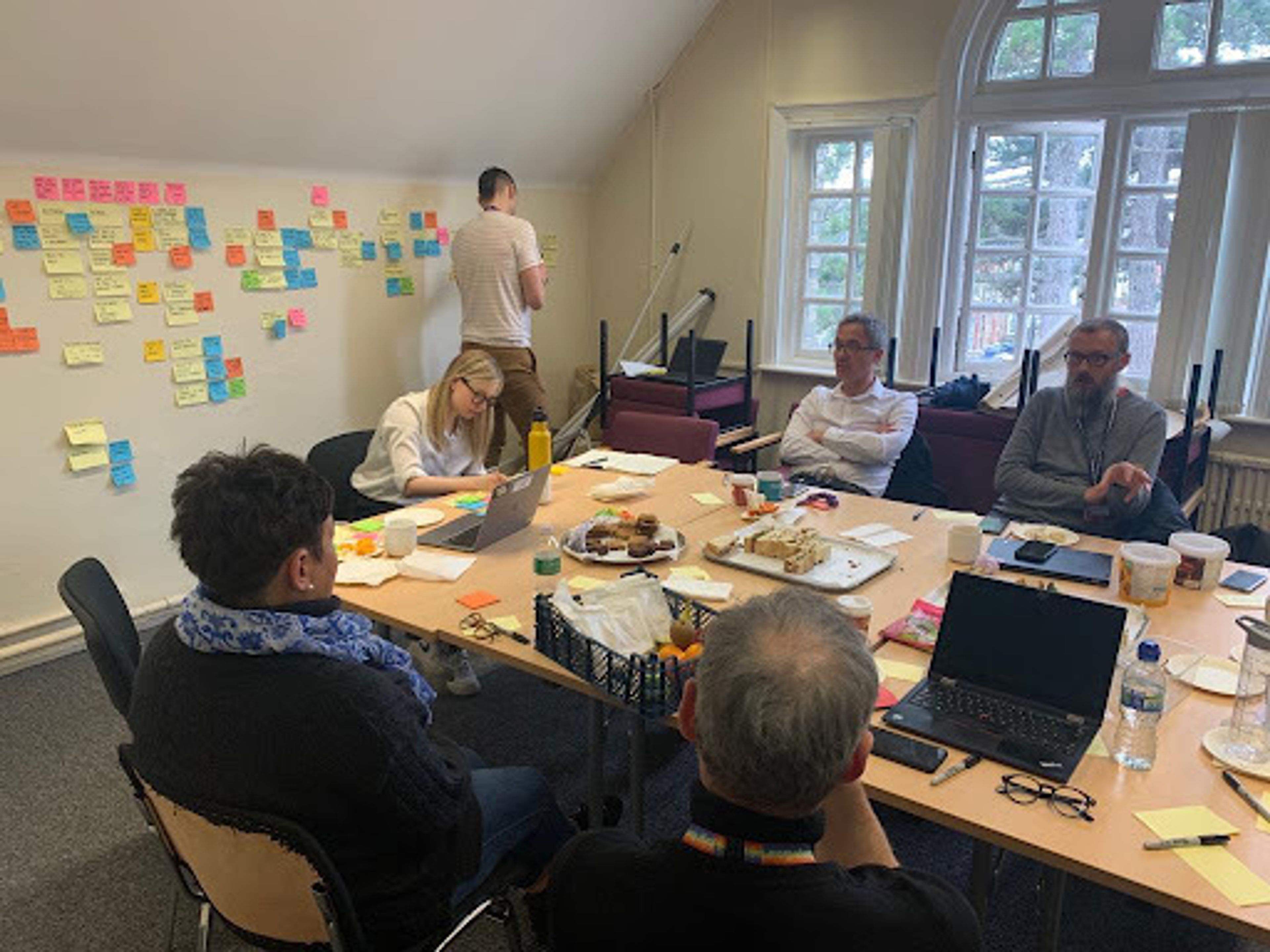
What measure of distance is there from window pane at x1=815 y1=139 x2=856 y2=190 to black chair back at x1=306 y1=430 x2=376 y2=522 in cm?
285

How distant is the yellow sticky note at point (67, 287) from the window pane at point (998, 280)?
380 cm

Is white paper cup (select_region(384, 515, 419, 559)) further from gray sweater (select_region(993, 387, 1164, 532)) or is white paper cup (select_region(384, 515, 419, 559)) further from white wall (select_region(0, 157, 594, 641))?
gray sweater (select_region(993, 387, 1164, 532))

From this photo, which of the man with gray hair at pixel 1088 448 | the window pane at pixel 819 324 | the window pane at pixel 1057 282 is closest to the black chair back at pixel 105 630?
the man with gray hair at pixel 1088 448

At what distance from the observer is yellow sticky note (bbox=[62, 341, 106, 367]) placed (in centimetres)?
335

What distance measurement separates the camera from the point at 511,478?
2494mm

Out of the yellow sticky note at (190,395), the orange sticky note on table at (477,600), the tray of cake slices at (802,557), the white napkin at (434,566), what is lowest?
the orange sticky note on table at (477,600)

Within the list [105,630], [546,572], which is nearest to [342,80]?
[546,572]

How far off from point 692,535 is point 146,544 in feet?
7.76

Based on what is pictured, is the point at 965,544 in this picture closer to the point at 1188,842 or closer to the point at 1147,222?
the point at 1188,842

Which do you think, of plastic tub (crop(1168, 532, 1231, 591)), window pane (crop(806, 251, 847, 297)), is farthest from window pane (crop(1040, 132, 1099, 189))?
plastic tub (crop(1168, 532, 1231, 591))

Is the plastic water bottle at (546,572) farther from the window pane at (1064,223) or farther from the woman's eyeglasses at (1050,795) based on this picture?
the window pane at (1064,223)

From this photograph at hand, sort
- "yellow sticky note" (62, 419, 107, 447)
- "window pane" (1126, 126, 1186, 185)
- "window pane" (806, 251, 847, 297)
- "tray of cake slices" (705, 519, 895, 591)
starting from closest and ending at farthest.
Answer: "tray of cake slices" (705, 519, 895, 591)
"yellow sticky note" (62, 419, 107, 447)
"window pane" (1126, 126, 1186, 185)
"window pane" (806, 251, 847, 297)

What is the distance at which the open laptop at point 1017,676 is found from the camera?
5.07ft

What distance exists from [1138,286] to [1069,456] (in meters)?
1.39
